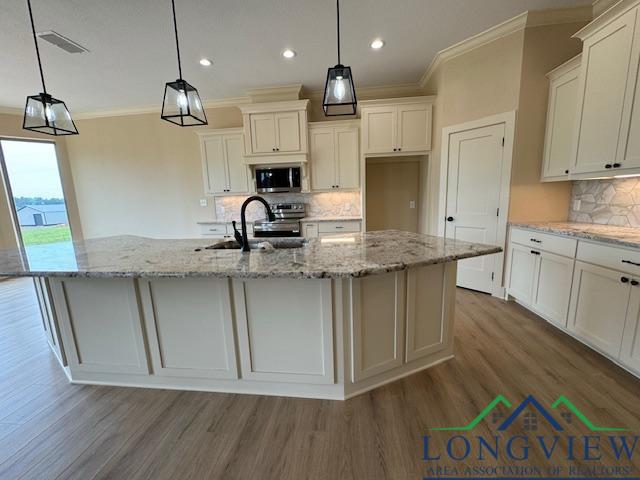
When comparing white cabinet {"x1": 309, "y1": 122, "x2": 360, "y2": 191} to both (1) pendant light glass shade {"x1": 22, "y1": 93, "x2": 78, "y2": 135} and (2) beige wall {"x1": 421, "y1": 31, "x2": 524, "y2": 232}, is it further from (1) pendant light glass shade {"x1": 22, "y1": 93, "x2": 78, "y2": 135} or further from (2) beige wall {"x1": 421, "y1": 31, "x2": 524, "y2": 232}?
(1) pendant light glass shade {"x1": 22, "y1": 93, "x2": 78, "y2": 135}

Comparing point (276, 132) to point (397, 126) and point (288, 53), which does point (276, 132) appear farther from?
point (397, 126)

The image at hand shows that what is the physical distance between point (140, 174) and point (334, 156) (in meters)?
3.65

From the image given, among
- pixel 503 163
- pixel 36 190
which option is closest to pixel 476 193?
pixel 503 163

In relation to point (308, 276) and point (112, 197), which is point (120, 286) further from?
point (112, 197)

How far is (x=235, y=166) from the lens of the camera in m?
4.54

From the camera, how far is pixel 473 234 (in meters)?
3.37

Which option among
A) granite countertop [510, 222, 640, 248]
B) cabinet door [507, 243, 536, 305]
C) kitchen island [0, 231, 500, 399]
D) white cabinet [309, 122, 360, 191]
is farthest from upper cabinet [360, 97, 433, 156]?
kitchen island [0, 231, 500, 399]

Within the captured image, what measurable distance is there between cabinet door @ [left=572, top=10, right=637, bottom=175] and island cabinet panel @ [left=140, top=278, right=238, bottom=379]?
10.0 ft

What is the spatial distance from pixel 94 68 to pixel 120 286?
326 cm

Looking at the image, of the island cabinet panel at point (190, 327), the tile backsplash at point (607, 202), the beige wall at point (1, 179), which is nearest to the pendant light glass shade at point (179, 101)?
the island cabinet panel at point (190, 327)

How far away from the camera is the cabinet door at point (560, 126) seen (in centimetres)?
254

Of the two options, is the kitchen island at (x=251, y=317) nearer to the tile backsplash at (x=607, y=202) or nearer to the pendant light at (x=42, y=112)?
the pendant light at (x=42, y=112)

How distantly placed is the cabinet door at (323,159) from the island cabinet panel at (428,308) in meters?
2.84

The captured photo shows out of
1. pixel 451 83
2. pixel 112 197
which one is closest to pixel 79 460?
pixel 451 83
